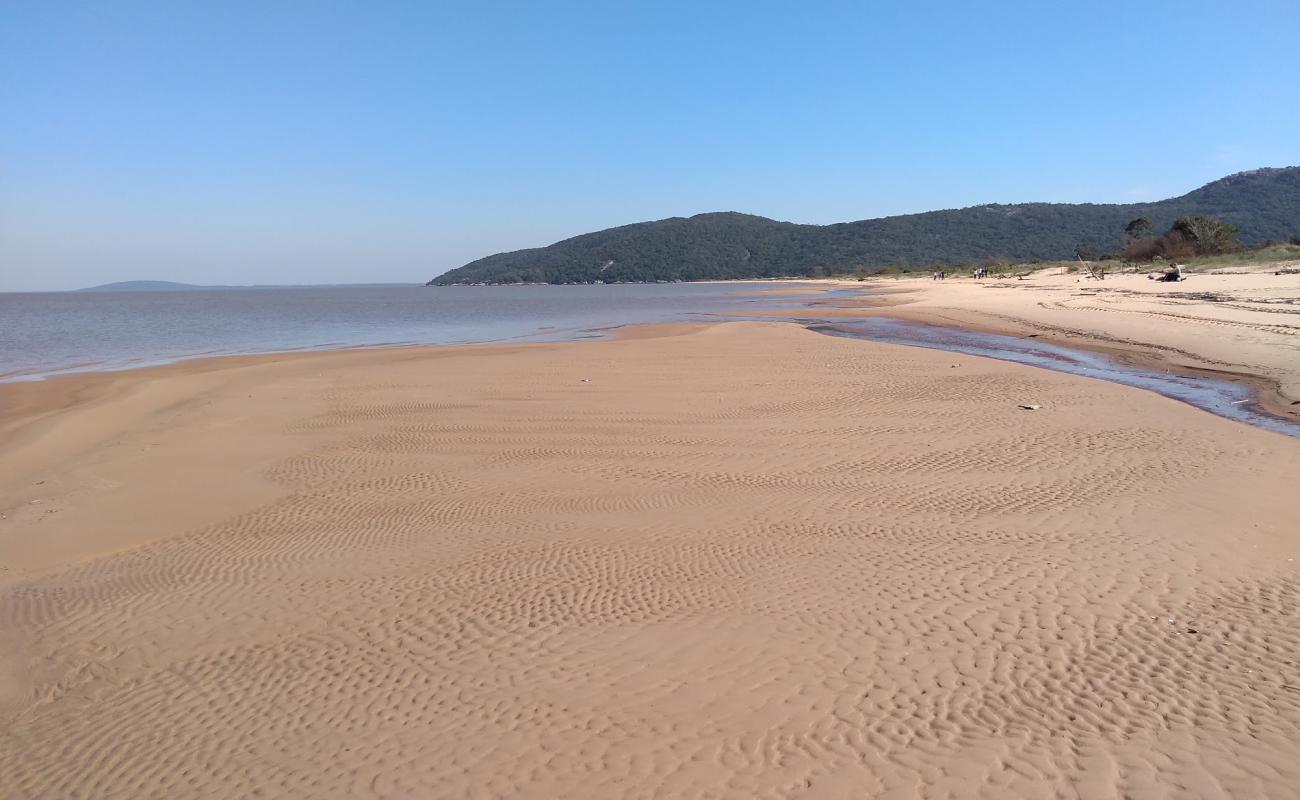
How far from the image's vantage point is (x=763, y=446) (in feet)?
39.1

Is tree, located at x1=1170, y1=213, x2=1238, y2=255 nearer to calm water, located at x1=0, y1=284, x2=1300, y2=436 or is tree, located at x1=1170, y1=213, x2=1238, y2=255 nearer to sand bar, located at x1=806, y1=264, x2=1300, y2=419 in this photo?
sand bar, located at x1=806, y1=264, x2=1300, y2=419

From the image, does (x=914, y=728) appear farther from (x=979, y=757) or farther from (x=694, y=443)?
(x=694, y=443)

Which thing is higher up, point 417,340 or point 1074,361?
point 417,340

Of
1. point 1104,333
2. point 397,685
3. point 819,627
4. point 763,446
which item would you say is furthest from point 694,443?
point 1104,333

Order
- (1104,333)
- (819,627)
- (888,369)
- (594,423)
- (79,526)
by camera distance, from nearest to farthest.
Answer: (819,627) → (79,526) → (594,423) → (888,369) → (1104,333)

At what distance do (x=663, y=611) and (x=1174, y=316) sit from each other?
2824cm

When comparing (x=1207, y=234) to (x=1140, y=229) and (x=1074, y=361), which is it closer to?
(x=1140, y=229)

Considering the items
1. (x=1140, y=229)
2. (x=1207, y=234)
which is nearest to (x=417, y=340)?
(x=1207, y=234)

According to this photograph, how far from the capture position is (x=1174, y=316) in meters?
27.5

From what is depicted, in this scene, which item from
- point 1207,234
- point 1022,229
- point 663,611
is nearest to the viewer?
point 663,611

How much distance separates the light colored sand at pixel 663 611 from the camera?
438 cm

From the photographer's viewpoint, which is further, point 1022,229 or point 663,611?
point 1022,229

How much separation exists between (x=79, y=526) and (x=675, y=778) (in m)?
8.29

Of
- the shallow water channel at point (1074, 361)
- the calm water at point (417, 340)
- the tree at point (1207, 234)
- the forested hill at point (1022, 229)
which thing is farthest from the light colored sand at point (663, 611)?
the forested hill at point (1022, 229)
